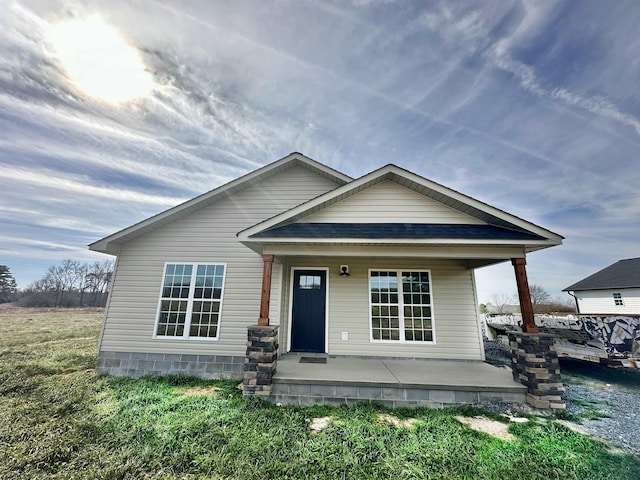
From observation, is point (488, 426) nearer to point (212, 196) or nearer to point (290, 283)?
point (290, 283)

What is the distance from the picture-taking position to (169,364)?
20.6ft

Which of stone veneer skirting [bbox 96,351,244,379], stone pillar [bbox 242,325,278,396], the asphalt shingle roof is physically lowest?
stone veneer skirting [bbox 96,351,244,379]

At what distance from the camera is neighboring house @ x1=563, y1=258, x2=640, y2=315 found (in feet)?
62.4

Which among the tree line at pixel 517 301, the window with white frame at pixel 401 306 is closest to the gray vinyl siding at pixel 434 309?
the window with white frame at pixel 401 306

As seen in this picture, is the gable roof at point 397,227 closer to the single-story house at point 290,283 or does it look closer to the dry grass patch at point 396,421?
the single-story house at point 290,283

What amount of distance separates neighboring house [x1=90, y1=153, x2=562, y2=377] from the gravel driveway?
201cm

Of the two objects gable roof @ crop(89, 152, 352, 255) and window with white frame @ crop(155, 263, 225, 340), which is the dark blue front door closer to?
window with white frame @ crop(155, 263, 225, 340)

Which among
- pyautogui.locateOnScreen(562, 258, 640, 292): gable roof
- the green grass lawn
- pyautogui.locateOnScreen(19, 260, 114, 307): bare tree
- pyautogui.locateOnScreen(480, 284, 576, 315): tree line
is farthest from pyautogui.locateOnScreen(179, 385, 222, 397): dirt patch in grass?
pyautogui.locateOnScreen(480, 284, 576, 315): tree line

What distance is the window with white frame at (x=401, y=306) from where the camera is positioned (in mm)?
6637

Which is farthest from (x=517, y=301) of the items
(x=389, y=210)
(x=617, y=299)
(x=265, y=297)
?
(x=265, y=297)

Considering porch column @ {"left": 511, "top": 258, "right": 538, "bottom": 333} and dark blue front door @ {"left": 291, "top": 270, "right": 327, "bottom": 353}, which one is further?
dark blue front door @ {"left": 291, "top": 270, "right": 327, "bottom": 353}

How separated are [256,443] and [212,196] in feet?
19.5

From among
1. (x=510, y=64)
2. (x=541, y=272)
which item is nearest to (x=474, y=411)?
(x=510, y=64)

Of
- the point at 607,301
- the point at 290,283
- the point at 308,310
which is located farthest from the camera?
the point at 607,301
